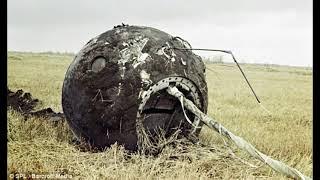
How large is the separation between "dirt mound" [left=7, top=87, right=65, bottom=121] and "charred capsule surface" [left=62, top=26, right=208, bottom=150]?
2.14 metres

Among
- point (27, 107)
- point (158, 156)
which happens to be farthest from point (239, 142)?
point (27, 107)

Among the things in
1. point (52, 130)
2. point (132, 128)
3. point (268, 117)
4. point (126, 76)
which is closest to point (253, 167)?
point (132, 128)

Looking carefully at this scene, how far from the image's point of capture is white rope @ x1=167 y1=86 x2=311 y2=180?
4.62 metres

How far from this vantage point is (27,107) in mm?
9484

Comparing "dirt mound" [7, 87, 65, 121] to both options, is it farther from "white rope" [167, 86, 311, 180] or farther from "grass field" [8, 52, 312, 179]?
"white rope" [167, 86, 311, 180]

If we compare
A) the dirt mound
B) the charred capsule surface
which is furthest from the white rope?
the dirt mound

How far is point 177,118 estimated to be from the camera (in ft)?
18.7

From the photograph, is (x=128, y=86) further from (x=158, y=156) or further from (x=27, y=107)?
(x=27, y=107)

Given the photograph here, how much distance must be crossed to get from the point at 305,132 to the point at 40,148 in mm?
5001

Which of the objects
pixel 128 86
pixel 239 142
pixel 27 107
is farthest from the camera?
pixel 27 107

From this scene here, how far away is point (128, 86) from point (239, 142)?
142 centimetres

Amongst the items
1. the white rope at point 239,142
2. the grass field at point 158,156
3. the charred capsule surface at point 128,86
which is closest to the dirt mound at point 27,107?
the grass field at point 158,156

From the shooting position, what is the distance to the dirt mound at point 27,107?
8008 millimetres
